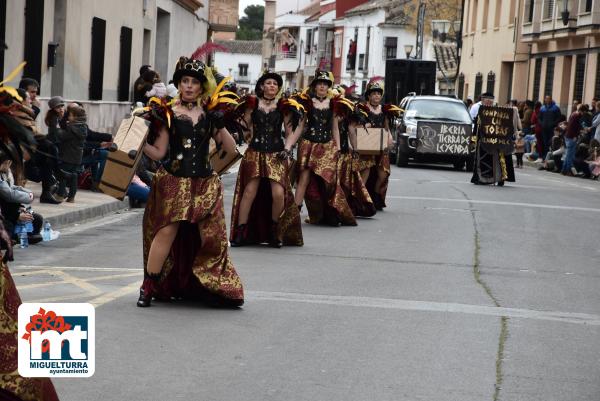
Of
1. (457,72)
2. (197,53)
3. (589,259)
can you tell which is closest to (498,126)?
(589,259)

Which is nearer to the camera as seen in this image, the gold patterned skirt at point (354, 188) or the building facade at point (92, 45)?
the gold patterned skirt at point (354, 188)

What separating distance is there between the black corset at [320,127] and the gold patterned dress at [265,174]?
5.89 feet

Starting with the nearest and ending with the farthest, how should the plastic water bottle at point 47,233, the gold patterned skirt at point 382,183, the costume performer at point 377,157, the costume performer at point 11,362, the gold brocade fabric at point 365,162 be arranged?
the costume performer at point 11,362
the plastic water bottle at point 47,233
the costume performer at point 377,157
the gold brocade fabric at point 365,162
the gold patterned skirt at point 382,183

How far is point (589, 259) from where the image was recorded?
526 inches

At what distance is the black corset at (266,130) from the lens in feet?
42.1

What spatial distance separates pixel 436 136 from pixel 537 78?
2138 cm

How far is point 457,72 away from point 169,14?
96.9ft

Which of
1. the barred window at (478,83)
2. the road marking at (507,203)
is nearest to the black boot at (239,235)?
the road marking at (507,203)

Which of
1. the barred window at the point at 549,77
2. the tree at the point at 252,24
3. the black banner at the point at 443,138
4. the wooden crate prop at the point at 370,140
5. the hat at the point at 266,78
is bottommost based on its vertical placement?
the black banner at the point at 443,138

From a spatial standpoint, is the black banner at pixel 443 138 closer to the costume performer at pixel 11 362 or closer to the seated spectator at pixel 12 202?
the seated spectator at pixel 12 202

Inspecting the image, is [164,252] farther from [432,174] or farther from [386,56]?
[386,56]

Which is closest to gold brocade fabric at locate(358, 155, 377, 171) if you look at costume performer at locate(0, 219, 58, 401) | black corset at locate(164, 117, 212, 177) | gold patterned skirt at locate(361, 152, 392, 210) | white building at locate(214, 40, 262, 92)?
gold patterned skirt at locate(361, 152, 392, 210)

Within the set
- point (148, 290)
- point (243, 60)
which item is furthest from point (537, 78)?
point (243, 60)

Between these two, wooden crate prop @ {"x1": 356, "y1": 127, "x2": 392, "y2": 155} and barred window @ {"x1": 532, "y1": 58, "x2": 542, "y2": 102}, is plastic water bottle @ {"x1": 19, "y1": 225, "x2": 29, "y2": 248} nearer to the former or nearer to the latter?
wooden crate prop @ {"x1": 356, "y1": 127, "x2": 392, "y2": 155}
